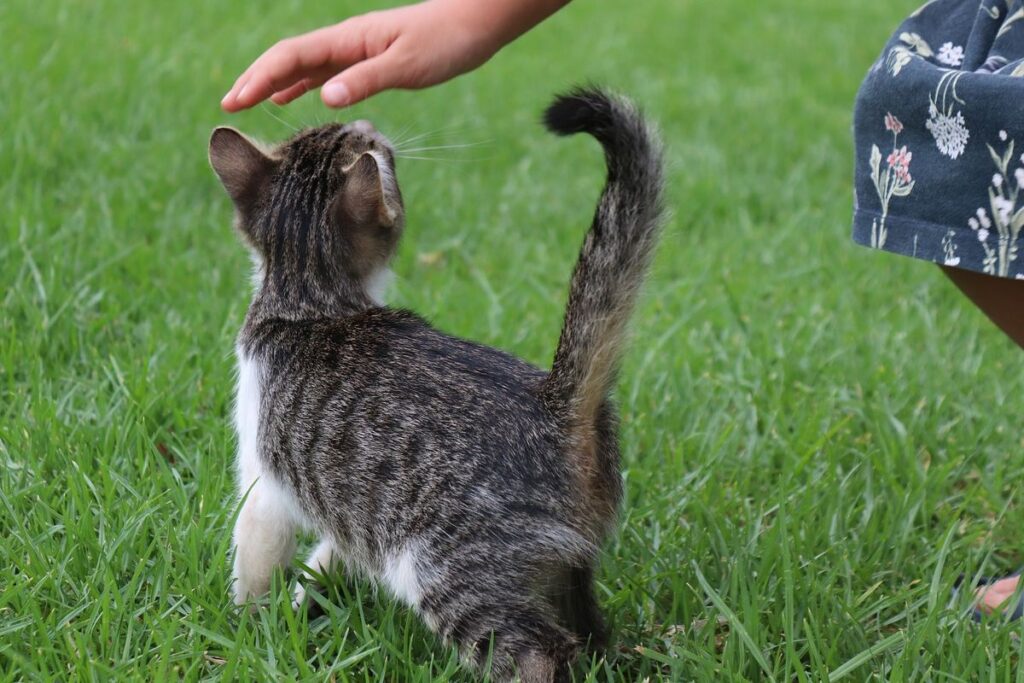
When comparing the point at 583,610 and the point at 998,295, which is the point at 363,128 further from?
the point at 998,295

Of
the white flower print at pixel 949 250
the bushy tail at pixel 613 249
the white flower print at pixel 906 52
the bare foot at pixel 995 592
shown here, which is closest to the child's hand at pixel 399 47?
the bushy tail at pixel 613 249

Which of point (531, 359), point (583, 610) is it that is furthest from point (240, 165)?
point (531, 359)

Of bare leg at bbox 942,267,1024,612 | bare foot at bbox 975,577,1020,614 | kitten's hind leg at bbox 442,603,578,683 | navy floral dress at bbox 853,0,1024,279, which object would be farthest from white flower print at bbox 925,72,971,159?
kitten's hind leg at bbox 442,603,578,683

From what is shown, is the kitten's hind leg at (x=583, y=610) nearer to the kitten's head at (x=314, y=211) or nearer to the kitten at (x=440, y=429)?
the kitten at (x=440, y=429)

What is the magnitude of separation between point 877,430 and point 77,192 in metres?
3.11

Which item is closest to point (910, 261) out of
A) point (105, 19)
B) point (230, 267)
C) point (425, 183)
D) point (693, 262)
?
point (693, 262)

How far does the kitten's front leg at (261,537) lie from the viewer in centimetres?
240

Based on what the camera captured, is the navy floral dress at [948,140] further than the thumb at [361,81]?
No

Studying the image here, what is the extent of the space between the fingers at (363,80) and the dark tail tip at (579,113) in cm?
44

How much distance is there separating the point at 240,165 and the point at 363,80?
0.42 meters

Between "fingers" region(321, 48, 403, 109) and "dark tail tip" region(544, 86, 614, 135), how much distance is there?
44 cm

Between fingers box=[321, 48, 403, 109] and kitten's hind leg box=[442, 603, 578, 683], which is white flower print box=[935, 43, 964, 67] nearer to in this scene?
fingers box=[321, 48, 403, 109]

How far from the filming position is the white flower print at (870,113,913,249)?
7.32 feet

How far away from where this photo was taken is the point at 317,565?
2604 mm
